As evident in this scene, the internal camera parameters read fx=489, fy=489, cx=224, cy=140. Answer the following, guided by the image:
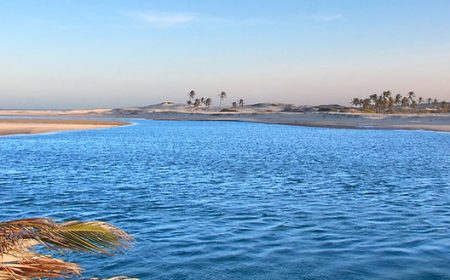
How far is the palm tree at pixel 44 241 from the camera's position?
16.4 feet

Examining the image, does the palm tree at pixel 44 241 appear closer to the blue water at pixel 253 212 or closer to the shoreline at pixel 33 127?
the blue water at pixel 253 212

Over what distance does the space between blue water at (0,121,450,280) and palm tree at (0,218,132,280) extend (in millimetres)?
7028

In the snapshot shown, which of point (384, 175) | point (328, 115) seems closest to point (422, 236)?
point (384, 175)

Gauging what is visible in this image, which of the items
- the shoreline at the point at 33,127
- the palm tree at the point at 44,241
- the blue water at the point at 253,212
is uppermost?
the palm tree at the point at 44,241

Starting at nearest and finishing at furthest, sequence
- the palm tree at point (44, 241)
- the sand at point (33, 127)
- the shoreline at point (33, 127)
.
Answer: the palm tree at point (44, 241), the shoreline at point (33, 127), the sand at point (33, 127)

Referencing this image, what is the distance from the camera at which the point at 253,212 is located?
19.4 metres

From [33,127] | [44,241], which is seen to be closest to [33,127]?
[33,127]

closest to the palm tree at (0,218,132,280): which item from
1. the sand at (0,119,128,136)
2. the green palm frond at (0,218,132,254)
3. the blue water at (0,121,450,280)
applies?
the green palm frond at (0,218,132,254)

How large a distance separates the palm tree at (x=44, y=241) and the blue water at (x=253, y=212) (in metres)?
7.03

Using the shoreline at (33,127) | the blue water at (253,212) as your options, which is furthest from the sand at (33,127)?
the blue water at (253,212)

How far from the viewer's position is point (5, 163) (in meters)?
37.2

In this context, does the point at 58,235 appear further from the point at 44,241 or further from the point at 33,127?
the point at 33,127

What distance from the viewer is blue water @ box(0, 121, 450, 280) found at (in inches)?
503

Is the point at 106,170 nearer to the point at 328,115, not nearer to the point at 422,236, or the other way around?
the point at 422,236
